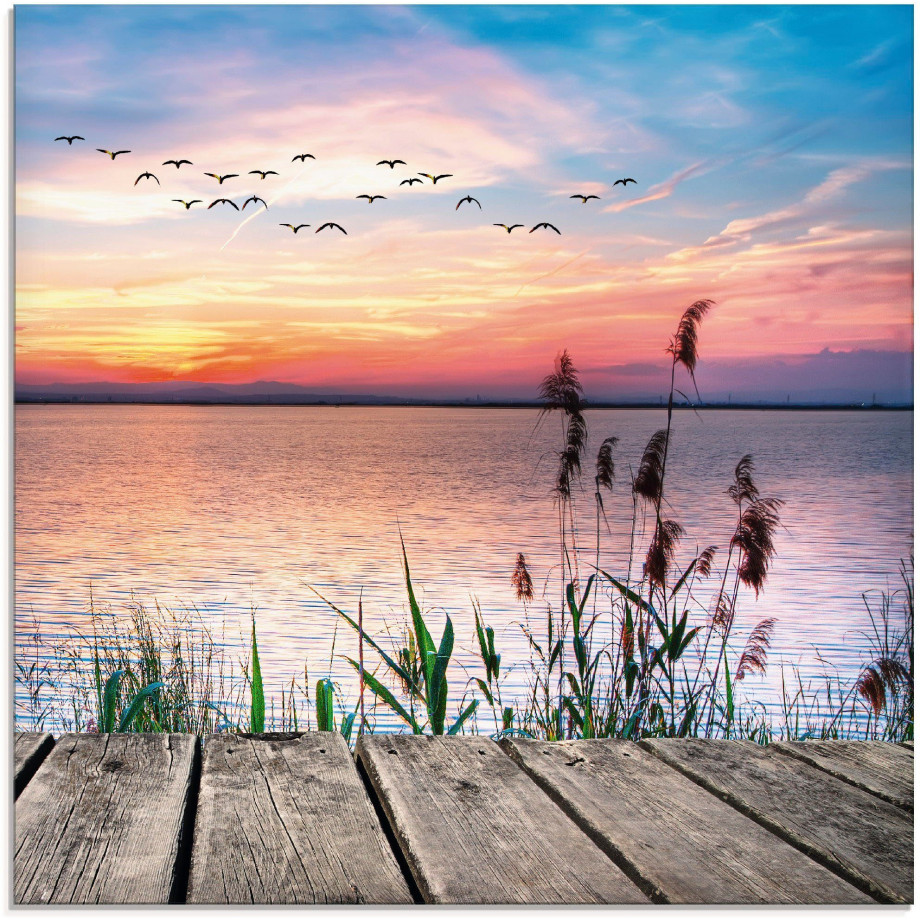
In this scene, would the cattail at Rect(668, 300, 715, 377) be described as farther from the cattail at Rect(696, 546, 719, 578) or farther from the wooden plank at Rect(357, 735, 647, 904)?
the wooden plank at Rect(357, 735, 647, 904)

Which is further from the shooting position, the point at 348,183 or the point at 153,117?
the point at 348,183

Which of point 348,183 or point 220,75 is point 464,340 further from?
point 220,75

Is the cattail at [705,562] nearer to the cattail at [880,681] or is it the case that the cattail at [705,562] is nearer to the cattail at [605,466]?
the cattail at [605,466]

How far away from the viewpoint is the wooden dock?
1513mm

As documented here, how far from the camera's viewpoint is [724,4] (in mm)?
2629

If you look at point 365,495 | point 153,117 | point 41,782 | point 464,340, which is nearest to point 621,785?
point 41,782

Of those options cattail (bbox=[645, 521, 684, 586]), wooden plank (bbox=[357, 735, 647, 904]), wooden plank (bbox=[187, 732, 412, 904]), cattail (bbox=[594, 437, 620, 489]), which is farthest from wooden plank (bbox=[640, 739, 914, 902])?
cattail (bbox=[594, 437, 620, 489])

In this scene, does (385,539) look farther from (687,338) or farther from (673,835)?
(673,835)

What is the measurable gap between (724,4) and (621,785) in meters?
2.10

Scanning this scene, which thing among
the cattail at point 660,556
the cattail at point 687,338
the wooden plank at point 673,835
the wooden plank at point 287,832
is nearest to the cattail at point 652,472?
the cattail at point 660,556

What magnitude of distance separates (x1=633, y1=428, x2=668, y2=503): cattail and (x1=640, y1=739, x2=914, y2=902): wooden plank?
1.11 metres

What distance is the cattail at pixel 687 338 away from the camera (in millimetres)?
3162

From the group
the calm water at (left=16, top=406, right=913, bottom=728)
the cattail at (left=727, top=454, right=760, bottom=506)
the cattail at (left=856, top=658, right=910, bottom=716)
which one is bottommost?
the calm water at (left=16, top=406, right=913, bottom=728)

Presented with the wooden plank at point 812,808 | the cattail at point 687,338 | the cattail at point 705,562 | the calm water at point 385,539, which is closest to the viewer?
the wooden plank at point 812,808
